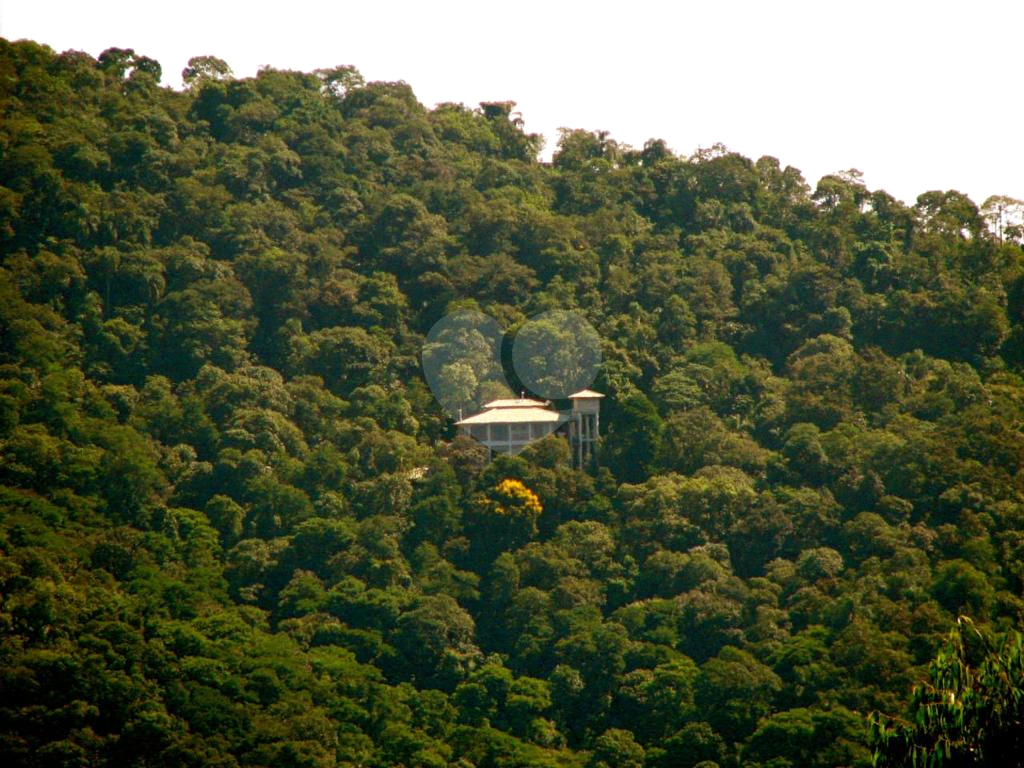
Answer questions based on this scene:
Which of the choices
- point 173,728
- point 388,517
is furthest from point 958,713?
point 388,517

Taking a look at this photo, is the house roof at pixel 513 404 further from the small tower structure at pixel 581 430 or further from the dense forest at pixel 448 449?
the dense forest at pixel 448 449

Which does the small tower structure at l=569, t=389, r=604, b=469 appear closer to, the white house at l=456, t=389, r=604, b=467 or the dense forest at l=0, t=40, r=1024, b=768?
the white house at l=456, t=389, r=604, b=467

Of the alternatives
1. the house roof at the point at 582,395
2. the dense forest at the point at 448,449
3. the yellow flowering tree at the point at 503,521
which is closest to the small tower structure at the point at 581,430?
the house roof at the point at 582,395

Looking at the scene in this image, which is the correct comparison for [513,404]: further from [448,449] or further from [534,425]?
[448,449]

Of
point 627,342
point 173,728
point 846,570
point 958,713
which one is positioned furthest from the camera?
point 627,342

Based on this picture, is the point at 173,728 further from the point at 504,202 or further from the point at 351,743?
the point at 504,202

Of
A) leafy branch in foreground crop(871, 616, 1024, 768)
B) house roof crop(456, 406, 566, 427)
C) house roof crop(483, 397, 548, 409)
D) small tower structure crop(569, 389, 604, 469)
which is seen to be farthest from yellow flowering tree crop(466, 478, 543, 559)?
leafy branch in foreground crop(871, 616, 1024, 768)

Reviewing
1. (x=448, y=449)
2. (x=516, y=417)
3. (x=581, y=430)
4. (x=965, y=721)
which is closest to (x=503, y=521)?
(x=448, y=449)
